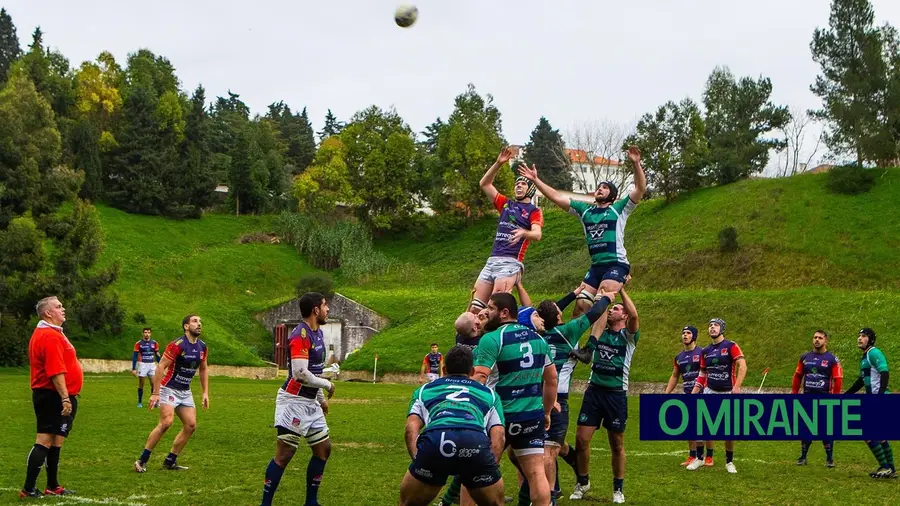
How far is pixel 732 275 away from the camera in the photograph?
5738 cm

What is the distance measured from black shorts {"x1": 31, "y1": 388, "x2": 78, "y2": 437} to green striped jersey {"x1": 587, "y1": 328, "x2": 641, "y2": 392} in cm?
713

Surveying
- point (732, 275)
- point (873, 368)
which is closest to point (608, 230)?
point (873, 368)

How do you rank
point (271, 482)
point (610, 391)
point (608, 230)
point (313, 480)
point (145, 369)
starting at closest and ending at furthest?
point (271, 482)
point (313, 480)
point (608, 230)
point (610, 391)
point (145, 369)

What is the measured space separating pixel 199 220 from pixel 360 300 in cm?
3308

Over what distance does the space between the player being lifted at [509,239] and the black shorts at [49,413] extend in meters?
5.81

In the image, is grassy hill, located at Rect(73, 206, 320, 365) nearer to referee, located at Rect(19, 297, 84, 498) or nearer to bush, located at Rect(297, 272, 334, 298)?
bush, located at Rect(297, 272, 334, 298)

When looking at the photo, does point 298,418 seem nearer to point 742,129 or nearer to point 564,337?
point 564,337

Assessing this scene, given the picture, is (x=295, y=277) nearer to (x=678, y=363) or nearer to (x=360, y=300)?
(x=360, y=300)

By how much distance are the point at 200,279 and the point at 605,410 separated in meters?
62.3

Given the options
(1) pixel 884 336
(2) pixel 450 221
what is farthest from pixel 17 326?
(2) pixel 450 221

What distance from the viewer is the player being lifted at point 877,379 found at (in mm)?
15508

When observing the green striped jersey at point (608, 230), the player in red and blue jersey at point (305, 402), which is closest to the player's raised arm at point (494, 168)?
the green striped jersey at point (608, 230)

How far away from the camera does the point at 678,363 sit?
1741 cm

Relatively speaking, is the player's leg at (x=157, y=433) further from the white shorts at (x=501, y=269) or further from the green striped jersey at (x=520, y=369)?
the green striped jersey at (x=520, y=369)
